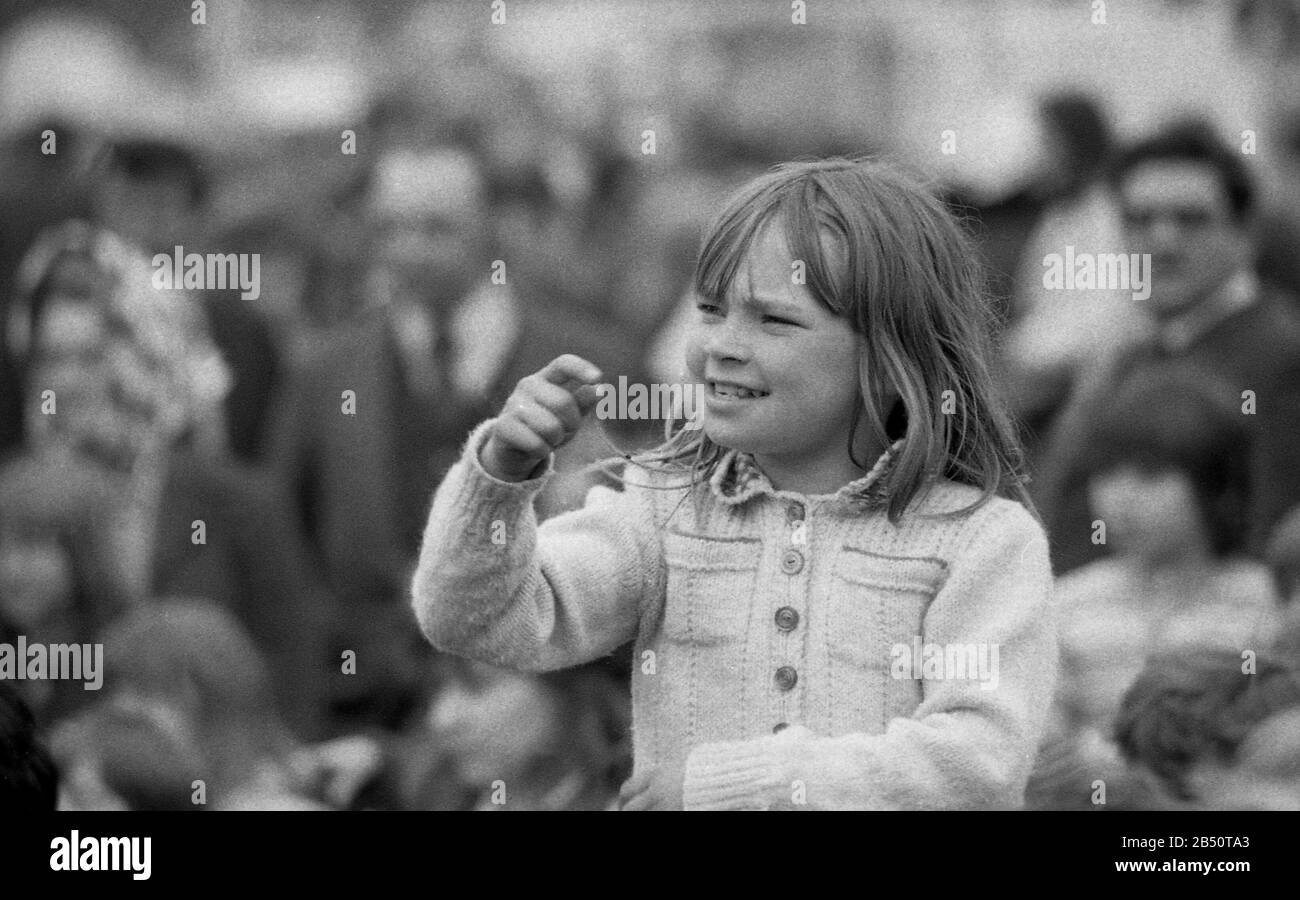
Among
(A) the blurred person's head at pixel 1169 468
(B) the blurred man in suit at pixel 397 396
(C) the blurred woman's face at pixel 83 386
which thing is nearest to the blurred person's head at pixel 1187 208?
(A) the blurred person's head at pixel 1169 468

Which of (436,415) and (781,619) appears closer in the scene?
(781,619)

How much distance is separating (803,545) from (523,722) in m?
1.34

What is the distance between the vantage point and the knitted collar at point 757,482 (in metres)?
1.85

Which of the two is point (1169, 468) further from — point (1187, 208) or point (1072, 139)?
point (1072, 139)

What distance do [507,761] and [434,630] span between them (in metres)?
1.29

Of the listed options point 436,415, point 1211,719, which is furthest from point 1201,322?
point 436,415

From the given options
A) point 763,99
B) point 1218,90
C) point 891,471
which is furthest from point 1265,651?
point 891,471

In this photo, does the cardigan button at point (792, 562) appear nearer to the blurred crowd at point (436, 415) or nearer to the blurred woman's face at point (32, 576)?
the blurred crowd at point (436, 415)

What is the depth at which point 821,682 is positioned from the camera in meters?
1.83

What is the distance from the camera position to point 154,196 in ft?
10.1

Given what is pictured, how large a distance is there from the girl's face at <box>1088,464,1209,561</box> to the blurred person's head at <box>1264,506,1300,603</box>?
0.10 metres

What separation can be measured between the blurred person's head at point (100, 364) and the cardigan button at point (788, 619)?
5.06 feet

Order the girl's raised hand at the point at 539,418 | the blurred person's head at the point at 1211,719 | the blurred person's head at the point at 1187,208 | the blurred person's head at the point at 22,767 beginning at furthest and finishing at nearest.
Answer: the blurred person's head at the point at 1187,208 → the blurred person's head at the point at 1211,719 → the blurred person's head at the point at 22,767 → the girl's raised hand at the point at 539,418

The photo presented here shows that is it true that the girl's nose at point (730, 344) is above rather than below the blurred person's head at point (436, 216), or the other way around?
below
